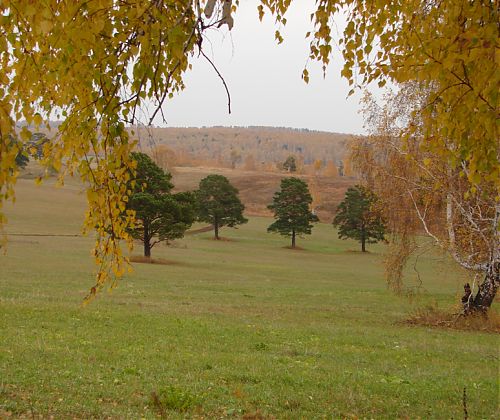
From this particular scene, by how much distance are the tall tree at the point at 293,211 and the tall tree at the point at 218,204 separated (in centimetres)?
375

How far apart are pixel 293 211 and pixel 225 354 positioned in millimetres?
50759

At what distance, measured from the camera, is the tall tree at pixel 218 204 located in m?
60.9

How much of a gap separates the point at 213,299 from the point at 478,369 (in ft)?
36.9

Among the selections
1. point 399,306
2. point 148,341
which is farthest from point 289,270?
point 148,341

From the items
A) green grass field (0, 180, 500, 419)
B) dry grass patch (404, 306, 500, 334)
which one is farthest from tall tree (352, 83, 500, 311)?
green grass field (0, 180, 500, 419)

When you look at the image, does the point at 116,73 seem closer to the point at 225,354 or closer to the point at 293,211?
the point at 225,354

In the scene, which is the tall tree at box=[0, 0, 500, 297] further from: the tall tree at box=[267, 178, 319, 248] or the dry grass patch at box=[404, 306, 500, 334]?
the tall tree at box=[267, 178, 319, 248]

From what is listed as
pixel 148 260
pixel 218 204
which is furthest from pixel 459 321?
pixel 218 204

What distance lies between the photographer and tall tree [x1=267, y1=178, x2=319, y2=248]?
60.1 metres

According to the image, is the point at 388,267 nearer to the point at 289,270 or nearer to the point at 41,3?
the point at 41,3

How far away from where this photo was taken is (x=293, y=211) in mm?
60188

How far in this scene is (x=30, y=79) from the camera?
3098 mm

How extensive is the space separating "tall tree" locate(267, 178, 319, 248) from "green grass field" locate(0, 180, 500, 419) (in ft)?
109

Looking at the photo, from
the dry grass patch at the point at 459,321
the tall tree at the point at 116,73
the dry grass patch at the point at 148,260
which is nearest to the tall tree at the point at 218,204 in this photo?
the dry grass patch at the point at 148,260
